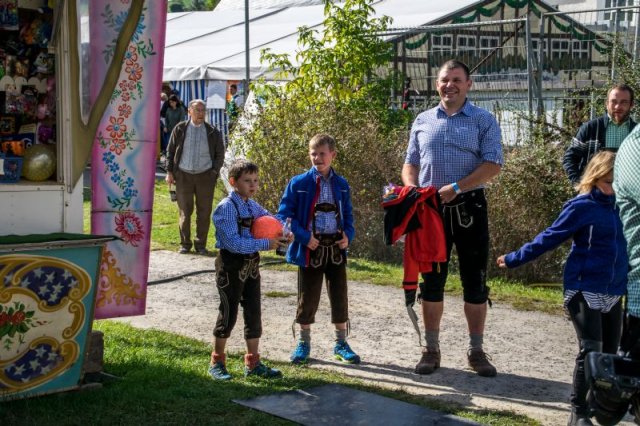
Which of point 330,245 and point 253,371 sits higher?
point 330,245

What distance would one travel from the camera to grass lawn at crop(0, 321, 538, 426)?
5871mm

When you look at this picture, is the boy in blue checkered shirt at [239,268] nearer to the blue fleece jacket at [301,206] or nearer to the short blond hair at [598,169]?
the blue fleece jacket at [301,206]

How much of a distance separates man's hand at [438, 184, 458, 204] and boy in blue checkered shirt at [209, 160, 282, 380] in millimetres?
1211

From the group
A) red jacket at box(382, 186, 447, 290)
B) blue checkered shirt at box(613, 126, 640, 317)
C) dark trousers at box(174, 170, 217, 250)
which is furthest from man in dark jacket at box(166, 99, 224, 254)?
blue checkered shirt at box(613, 126, 640, 317)

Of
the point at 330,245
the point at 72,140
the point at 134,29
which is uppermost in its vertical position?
the point at 134,29

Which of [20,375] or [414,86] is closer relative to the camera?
[20,375]

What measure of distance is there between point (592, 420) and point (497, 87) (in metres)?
6.52

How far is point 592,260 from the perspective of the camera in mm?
5902

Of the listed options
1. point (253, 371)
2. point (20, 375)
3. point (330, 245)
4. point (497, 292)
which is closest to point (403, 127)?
point (497, 292)

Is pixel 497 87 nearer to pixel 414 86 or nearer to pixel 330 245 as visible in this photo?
pixel 414 86

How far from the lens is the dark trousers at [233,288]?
22.1 feet

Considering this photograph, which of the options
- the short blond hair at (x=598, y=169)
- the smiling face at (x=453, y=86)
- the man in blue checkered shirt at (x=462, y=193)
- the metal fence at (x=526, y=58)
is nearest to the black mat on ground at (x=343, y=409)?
the man in blue checkered shirt at (x=462, y=193)

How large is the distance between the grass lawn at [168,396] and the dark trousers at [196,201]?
5182 mm

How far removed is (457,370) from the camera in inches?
284
